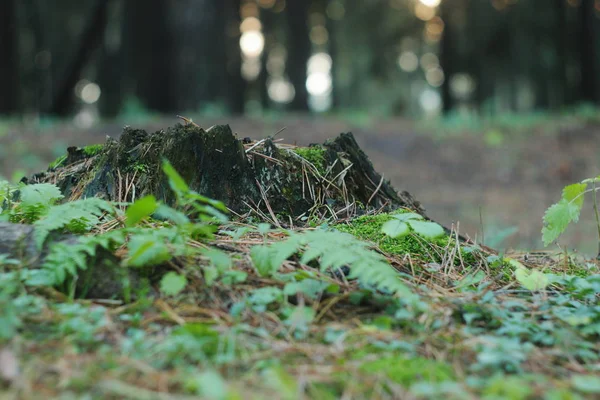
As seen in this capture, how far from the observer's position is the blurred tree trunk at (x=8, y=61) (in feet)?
45.9

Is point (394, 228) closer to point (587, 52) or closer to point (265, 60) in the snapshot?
point (587, 52)

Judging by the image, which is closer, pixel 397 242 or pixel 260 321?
pixel 260 321

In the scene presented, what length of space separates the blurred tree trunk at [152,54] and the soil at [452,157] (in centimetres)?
347

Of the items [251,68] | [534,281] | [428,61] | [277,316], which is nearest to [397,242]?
[534,281]

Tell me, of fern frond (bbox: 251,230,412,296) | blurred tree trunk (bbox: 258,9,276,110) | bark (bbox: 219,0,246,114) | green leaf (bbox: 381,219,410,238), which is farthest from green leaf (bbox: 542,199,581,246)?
blurred tree trunk (bbox: 258,9,276,110)

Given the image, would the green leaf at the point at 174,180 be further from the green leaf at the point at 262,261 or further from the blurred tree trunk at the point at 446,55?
the blurred tree trunk at the point at 446,55

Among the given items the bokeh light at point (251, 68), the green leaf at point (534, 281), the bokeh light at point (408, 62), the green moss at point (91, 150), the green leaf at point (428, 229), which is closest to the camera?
the green leaf at point (428, 229)

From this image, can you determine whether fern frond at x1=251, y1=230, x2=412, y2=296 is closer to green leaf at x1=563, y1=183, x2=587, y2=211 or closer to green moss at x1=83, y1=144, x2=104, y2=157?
green leaf at x1=563, y1=183, x2=587, y2=211

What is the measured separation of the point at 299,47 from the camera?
17734 mm

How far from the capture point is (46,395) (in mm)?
1319

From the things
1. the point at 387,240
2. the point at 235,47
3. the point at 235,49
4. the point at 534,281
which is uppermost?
the point at 235,47

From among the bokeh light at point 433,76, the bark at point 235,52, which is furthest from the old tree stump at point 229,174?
the bokeh light at point 433,76

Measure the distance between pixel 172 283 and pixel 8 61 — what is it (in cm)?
1483

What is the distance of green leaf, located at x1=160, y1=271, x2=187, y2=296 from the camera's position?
A: 182cm
